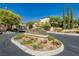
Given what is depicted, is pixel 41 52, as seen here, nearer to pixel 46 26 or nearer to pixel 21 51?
pixel 21 51

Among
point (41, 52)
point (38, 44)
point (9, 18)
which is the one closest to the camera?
point (41, 52)

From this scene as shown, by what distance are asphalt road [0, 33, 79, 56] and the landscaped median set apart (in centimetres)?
9

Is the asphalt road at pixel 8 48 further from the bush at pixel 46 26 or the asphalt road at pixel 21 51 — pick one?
the bush at pixel 46 26

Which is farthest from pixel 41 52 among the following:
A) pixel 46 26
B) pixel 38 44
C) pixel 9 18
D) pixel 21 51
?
pixel 9 18

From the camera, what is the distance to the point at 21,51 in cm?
671

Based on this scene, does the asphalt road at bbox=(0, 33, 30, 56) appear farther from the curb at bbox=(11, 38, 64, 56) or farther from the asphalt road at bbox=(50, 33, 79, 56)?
the asphalt road at bbox=(50, 33, 79, 56)

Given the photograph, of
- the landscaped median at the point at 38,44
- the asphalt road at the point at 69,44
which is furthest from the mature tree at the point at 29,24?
the asphalt road at the point at 69,44

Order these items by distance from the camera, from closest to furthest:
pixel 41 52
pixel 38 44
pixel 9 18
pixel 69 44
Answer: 1. pixel 41 52
2. pixel 38 44
3. pixel 69 44
4. pixel 9 18

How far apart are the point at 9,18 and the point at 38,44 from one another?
896mm

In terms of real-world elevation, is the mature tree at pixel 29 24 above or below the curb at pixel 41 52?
above

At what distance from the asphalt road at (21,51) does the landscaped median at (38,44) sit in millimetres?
86

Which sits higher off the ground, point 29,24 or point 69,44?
point 29,24

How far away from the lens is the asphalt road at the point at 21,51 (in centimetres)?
666

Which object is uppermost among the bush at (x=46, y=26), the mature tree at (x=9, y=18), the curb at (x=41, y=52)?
the mature tree at (x=9, y=18)
